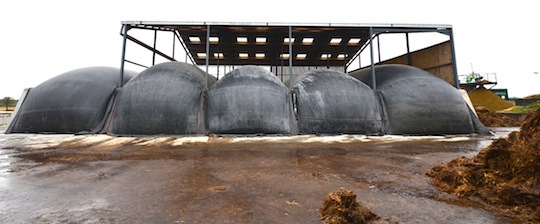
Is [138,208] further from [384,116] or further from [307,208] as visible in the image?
[384,116]

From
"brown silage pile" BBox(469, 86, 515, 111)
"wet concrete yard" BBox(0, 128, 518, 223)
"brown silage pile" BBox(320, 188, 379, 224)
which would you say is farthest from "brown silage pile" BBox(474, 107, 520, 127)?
"brown silage pile" BBox(320, 188, 379, 224)

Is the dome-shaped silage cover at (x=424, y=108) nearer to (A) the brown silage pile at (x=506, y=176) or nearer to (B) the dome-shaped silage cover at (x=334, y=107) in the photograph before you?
(B) the dome-shaped silage cover at (x=334, y=107)

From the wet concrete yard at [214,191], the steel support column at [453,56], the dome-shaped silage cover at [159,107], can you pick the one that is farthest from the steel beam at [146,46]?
the steel support column at [453,56]

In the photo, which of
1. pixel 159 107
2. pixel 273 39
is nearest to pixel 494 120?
pixel 273 39

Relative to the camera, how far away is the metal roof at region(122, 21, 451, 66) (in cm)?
1148

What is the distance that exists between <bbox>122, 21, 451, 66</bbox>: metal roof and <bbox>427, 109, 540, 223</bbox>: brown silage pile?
10.3 meters

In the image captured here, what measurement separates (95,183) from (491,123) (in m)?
23.3

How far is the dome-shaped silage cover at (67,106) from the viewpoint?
29.8ft

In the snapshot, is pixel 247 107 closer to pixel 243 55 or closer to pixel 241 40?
pixel 241 40

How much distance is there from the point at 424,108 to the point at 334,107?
4.05 metres

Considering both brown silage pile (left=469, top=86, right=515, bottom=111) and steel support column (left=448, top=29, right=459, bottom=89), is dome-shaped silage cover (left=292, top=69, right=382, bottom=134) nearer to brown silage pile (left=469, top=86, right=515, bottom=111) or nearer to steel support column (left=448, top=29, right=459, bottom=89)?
steel support column (left=448, top=29, right=459, bottom=89)

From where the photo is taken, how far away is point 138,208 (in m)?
1.89

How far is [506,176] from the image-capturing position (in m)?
2.12

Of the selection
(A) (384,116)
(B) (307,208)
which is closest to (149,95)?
(B) (307,208)
